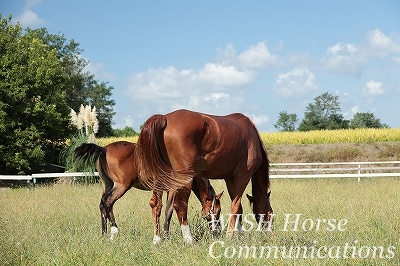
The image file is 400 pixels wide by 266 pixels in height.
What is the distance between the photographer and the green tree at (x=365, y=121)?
62.5 m

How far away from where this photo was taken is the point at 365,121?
6312 centimetres

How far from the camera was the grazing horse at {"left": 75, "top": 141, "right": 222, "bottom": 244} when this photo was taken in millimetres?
7497

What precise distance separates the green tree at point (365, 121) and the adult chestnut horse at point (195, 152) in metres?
57.5

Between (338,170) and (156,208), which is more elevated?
(338,170)

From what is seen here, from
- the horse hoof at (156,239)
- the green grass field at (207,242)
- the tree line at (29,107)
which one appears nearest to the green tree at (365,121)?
the tree line at (29,107)

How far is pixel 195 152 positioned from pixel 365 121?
2347 inches

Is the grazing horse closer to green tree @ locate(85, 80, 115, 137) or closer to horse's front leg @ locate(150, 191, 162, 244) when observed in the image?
horse's front leg @ locate(150, 191, 162, 244)

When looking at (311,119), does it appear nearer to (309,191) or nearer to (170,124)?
(309,191)

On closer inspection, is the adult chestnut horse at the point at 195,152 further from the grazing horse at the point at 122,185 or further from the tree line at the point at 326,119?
the tree line at the point at 326,119

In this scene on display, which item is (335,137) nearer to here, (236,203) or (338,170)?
(338,170)

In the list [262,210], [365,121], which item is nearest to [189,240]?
[262,210]

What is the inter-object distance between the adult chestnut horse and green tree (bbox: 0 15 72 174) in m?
17.8

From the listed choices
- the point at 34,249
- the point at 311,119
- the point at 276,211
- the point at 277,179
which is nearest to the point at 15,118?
the point at 277,179

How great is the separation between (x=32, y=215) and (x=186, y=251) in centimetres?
558
